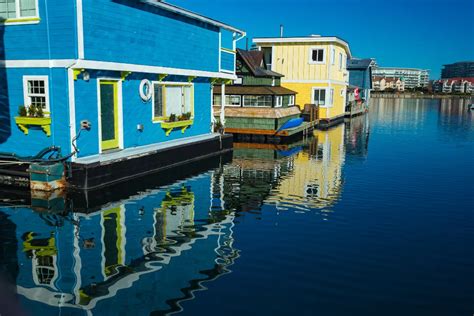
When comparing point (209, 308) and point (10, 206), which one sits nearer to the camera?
point (209, 308)

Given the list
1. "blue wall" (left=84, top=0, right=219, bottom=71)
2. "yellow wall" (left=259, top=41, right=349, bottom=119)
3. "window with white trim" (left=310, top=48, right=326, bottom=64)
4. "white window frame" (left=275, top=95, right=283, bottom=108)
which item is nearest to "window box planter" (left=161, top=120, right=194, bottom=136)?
"blue wall" (left=84, top=0, right=219, bottom=71)

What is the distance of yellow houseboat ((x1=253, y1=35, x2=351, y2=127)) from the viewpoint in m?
36.9

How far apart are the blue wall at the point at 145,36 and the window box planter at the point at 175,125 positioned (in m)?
2.42

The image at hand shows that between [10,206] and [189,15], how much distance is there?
36.1ft

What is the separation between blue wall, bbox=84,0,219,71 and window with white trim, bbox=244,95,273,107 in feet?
20.5

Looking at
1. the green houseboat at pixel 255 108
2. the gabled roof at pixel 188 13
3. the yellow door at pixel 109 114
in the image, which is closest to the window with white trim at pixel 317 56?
the green houseboat at pixel 255 108

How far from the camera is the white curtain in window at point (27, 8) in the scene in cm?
1367

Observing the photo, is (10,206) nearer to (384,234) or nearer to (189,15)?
(384,234)

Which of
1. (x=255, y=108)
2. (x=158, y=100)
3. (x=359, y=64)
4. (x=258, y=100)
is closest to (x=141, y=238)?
(x=158, y=100)

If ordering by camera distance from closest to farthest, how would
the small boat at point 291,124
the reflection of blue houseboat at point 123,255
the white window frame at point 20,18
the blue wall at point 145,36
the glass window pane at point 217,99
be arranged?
the reflection of blue houseboat at point 123,255, the white window frame at point 20,18, the blue wall at point 145,36, the small boat at point 291,124, the glass window pane at point 217,99

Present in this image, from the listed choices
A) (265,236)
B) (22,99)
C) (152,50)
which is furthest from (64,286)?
(152,50)

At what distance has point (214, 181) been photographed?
1603 centimetres

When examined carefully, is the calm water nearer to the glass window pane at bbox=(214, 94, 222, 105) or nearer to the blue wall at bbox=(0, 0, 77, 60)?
the blue wall at bbox=(0, 0, 77, 60)

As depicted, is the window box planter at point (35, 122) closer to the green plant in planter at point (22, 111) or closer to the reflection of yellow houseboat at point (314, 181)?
the green plant in planter at point (22, 111)
